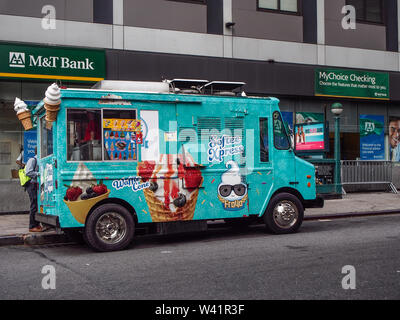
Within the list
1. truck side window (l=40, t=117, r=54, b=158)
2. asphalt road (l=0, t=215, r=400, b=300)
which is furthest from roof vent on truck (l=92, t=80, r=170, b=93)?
asphalt road (l=0, t=215, r=400, b=300)

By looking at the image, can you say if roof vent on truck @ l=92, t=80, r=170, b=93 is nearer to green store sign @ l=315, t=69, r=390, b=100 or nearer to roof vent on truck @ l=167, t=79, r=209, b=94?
roof vent on truck @ l=167, t=79, r=209, b=94

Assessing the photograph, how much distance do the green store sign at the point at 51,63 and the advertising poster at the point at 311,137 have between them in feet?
20.1

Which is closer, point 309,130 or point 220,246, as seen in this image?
point 220,246

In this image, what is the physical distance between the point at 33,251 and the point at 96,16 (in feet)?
27.5

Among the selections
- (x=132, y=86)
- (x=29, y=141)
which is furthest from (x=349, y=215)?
(x=29, y=141)

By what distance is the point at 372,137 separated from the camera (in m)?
19.5

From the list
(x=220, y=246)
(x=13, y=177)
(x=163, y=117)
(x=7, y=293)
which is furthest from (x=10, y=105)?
(x=7, y=293)

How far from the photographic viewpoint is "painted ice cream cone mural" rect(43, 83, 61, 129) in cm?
833

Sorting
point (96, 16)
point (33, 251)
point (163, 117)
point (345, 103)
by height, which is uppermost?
point (96, 16)

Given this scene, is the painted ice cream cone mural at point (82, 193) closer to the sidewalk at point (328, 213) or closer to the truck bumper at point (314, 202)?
the sidewalk at point (328, 213)

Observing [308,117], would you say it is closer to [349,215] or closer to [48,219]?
[349,215]

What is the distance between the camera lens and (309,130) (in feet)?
51.2

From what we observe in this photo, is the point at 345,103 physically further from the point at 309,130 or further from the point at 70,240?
the point at 70,240

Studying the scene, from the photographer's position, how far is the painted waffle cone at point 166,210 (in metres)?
9.28
